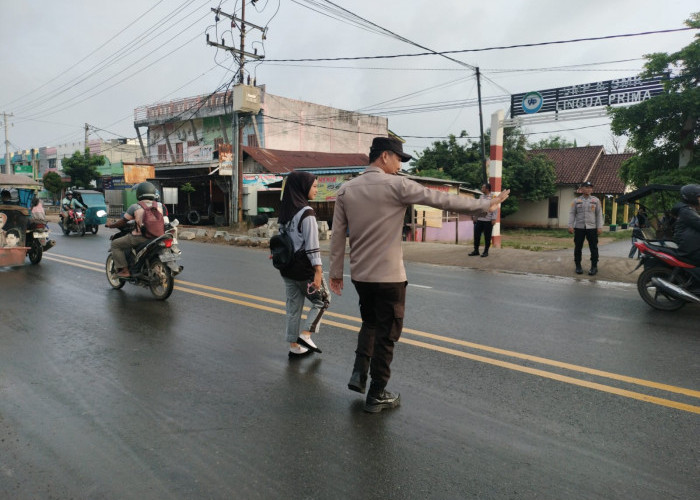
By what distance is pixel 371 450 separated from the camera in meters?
2.92

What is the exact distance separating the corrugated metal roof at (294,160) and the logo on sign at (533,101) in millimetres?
11152

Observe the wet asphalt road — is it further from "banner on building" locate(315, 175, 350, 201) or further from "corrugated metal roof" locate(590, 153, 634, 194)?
"corrugated metal roof" locate(590, 153, 634, 194)

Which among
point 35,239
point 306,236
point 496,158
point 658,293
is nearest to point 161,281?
point 306,236

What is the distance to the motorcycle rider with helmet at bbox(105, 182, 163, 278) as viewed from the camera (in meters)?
7.25

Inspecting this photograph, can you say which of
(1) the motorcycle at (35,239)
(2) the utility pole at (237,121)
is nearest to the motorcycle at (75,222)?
(2) the utility pole at (237,121)

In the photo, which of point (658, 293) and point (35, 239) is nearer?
point (658, 293)

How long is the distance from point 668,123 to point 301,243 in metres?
14.3

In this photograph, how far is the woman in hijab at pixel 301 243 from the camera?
436cm

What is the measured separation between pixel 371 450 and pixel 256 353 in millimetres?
2111

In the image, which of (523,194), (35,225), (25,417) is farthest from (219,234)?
(523,194)

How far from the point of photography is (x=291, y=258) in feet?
14.4

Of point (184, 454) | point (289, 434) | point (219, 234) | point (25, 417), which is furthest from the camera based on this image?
point (219, 234)

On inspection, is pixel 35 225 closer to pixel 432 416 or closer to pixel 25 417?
pixel 25 417

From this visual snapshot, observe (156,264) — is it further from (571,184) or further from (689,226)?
(571,184)
